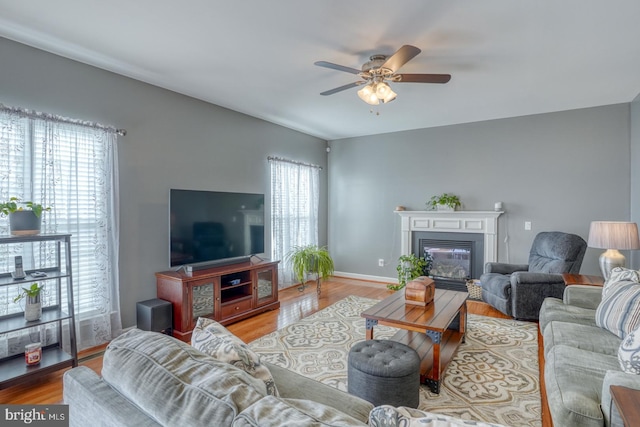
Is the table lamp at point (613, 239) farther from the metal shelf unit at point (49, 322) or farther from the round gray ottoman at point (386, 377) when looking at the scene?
the metal shelf unit at point (49, 322)

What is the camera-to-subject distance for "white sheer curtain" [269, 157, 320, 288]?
5250mm

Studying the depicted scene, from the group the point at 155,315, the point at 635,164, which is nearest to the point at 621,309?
the point at 635,164

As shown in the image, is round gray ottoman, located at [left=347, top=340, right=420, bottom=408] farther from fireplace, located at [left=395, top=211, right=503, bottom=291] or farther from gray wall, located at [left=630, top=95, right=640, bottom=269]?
gray wall, located at [left=630, top=95, right=640, bottom=269]

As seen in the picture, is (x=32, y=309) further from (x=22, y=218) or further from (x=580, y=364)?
(x=580, y=364)

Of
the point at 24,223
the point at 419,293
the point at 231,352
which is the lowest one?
the point at 419,293

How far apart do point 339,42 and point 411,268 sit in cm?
364

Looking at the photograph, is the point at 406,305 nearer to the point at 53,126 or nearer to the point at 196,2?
the point at 196,2

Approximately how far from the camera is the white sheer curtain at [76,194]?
2.63 m

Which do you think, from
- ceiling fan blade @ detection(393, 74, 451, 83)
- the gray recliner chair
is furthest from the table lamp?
ceiling fan blade @ detection(393, 74, 451, 83)

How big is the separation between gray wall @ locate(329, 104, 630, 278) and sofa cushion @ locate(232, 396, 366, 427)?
4995 mm

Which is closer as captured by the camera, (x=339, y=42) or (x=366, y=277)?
(x=339, y=42)

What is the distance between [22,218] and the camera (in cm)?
240

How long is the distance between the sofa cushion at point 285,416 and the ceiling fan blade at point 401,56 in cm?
227

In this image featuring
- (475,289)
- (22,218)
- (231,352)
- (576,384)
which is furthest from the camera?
(475,289)
